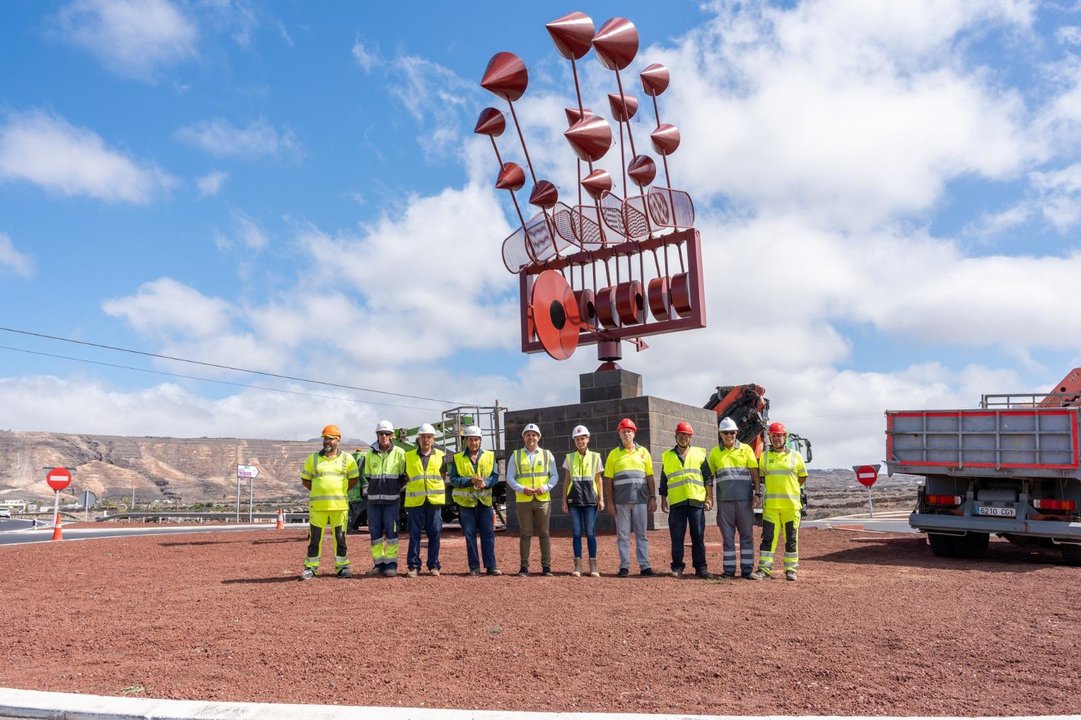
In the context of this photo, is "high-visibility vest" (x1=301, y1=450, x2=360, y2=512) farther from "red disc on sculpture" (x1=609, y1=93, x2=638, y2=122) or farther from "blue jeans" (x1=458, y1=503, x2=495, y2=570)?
"red disc on sculpture" (x1=609, y1=93, x2=638, y2=122)

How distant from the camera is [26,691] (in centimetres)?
492

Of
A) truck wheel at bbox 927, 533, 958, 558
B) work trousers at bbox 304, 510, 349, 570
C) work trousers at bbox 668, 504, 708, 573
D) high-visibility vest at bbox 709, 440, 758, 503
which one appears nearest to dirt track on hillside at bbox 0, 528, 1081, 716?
work trousers at bbox 304, 510, 349, 570

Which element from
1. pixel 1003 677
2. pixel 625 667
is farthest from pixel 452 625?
pixel 1003 677

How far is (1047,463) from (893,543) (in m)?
4.07

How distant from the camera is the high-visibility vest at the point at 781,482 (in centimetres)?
974

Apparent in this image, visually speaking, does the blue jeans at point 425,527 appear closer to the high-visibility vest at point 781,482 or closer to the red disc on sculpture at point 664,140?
the high-visibility vest at point 781,482

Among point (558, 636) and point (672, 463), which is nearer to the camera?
point (558, 636)

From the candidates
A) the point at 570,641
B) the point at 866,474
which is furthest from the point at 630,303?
the point at 570,641

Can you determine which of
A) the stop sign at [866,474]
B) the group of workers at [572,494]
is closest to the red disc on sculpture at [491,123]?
the group of workers at [572,494]

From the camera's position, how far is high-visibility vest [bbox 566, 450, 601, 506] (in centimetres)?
1010

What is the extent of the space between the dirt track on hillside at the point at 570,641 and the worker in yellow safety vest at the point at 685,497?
0.51 metres

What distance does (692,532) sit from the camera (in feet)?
32.6

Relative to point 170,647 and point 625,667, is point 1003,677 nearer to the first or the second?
point 625,667

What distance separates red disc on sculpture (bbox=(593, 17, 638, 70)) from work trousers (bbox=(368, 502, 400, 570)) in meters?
12.7
